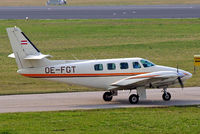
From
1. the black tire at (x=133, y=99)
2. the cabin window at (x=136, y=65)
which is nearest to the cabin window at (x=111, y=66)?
the cabin window at (x=136, y=65)

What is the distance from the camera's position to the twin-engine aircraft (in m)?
28.1

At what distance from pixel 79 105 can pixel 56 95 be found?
4041 mm

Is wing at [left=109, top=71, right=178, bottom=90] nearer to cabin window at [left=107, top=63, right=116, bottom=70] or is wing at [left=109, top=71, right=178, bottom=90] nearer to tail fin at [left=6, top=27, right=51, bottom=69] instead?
cabin window at [left=107, top=63, right=116, bottom=70]

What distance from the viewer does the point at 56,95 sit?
106ft

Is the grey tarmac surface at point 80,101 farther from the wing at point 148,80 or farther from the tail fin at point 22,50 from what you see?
the tail fin at point 22,50

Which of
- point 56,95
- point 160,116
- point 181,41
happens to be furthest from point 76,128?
point 181,41

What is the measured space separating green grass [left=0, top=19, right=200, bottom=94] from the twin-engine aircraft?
570cm

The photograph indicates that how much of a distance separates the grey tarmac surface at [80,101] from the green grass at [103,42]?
8.00ft

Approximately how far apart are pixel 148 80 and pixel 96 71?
10.2 feet

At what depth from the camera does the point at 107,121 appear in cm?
2362

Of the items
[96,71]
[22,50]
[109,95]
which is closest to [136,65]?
[96,71]

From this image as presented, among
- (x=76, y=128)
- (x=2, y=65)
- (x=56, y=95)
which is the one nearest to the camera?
(x=76, y=128)

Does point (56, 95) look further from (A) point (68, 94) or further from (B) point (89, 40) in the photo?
(B) point (89, 40)

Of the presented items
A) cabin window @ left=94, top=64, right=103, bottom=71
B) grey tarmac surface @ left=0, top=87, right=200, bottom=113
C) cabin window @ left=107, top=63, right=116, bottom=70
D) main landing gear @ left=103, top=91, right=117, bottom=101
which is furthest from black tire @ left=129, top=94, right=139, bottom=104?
cabin window @ left=94, top=64, right=103, bottom=71
